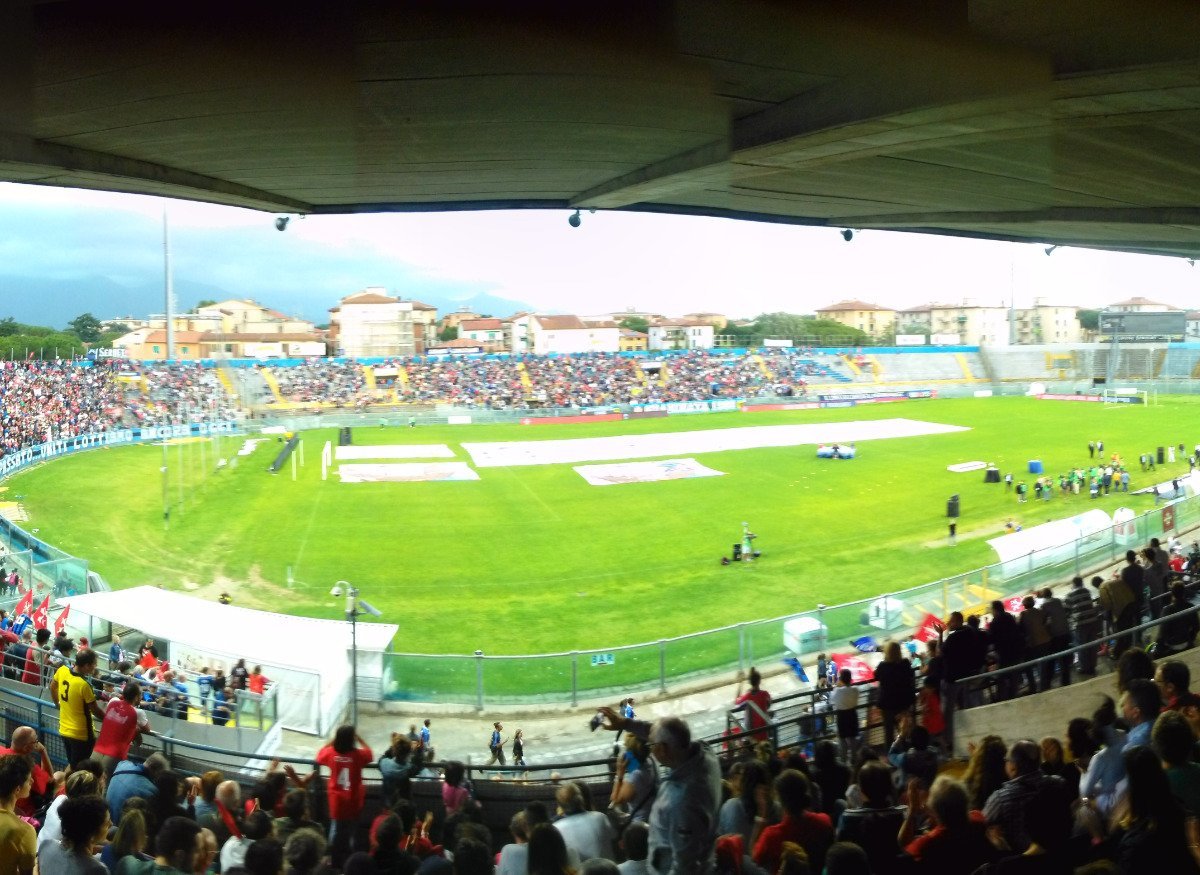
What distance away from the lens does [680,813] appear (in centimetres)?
246

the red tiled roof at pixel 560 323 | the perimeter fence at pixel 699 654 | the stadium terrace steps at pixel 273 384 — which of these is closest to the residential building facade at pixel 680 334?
the red tiled roof at pixel 560 323

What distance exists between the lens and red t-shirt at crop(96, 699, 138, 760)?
14.7 ft

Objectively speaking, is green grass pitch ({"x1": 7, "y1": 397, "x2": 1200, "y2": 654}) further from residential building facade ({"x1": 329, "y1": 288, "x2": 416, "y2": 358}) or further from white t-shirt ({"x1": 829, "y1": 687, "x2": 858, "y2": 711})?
white t-shirt ({"x1": 829, "y1": 687, "x2": 858, "y2": 711})

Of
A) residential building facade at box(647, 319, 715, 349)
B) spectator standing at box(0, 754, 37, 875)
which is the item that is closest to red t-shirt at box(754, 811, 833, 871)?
spectator standing at box(0, 754, 37, 875)

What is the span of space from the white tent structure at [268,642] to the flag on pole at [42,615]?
1.02ft

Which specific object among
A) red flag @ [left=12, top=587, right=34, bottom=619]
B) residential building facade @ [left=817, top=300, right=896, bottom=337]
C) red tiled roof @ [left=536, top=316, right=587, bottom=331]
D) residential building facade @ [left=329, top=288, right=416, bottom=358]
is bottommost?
red flag @ [left=12, top=587, right=34, bottom=619]

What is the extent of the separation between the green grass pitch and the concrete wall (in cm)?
767

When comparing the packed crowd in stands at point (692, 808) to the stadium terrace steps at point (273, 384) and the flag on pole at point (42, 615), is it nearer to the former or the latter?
the flag on pole at point (42, 615)

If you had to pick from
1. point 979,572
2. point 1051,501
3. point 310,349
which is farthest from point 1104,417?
point 310,349

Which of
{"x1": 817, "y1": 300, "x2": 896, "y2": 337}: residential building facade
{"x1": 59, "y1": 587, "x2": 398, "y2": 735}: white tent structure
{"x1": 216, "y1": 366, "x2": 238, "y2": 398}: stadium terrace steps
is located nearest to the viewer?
{"x1": 59, "y1": 587, "x2": 398, "y2": 735}: white tent structure

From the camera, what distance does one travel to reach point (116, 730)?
4.50 metres

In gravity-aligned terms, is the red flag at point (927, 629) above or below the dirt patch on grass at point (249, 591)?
above

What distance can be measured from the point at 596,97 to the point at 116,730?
13.5 ft

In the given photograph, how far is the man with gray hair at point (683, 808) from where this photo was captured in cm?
246
